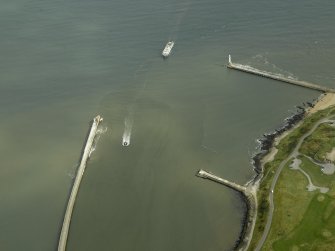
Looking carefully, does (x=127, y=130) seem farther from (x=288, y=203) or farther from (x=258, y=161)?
(x=288, y=203)

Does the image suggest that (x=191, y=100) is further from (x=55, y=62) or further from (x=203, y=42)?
(x=55, y=62)

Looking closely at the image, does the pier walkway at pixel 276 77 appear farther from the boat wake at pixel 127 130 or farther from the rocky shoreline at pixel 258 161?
the boat wake at pixel 127 130

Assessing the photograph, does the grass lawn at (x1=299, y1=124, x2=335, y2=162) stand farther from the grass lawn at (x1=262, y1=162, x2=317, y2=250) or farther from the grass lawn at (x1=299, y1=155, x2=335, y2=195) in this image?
the grass lawn at (x1=262, y1=162, x2=317, y2=250)

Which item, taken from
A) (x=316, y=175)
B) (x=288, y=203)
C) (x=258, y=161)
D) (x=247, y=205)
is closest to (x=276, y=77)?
(x=258, y=161)

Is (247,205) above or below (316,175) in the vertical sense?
below

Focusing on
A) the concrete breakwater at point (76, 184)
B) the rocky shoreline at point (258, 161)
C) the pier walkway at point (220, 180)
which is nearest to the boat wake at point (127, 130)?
the concrete breakwater at point (76, 184)

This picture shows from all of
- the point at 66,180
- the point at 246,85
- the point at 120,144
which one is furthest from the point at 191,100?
the point at 66,180
